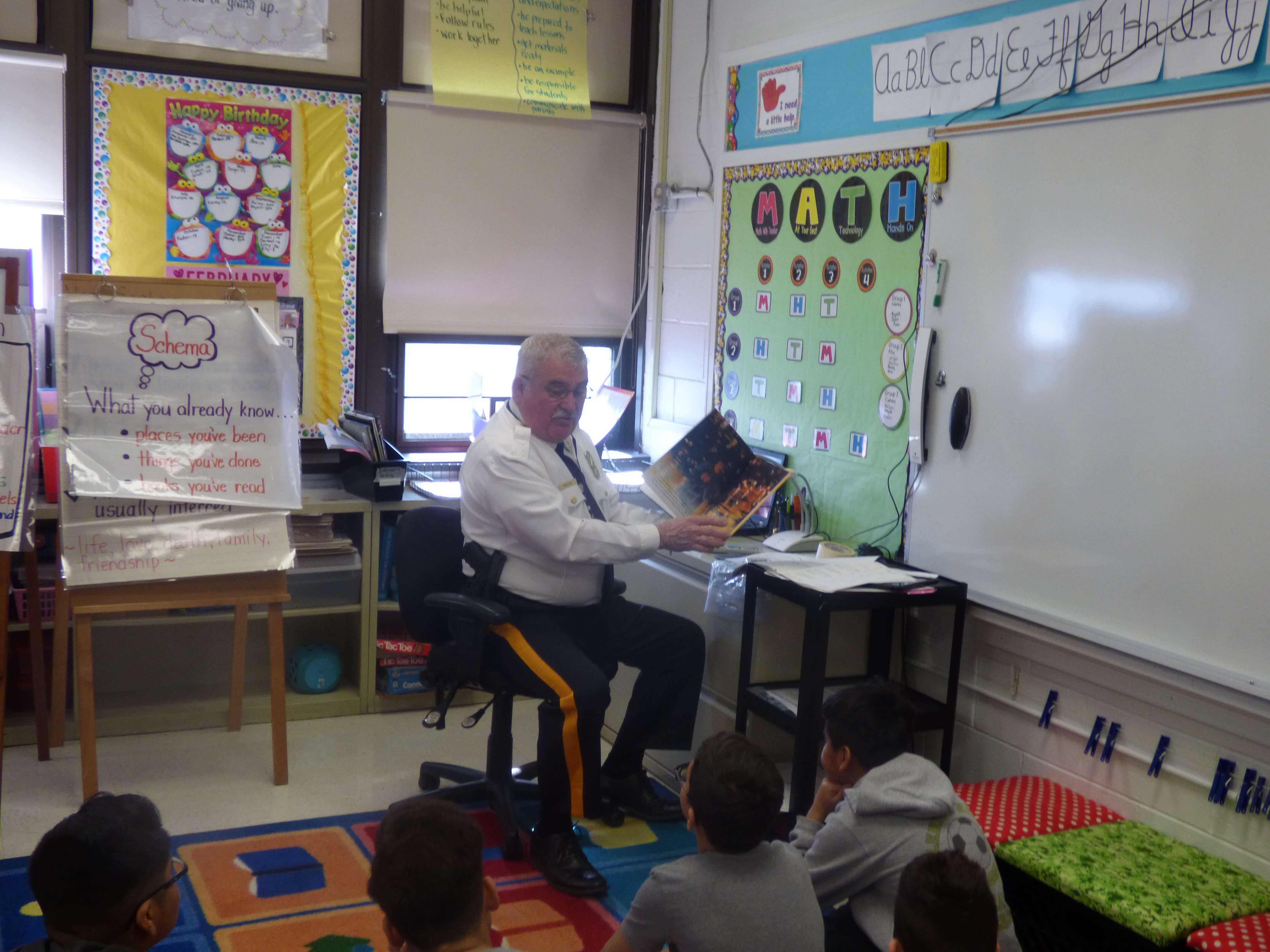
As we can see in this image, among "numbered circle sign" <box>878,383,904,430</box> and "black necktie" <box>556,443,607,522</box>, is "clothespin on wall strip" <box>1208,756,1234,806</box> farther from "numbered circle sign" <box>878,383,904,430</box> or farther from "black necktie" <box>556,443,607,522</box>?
"black necktie" <box>556,443,607,522</box>

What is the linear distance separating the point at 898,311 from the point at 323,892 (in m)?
2.05

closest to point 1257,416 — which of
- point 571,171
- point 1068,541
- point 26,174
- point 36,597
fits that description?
point 1068,541

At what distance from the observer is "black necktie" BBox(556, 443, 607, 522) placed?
3096 millimetres

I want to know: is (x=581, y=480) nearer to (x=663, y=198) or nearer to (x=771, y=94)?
(x=771, y=94)

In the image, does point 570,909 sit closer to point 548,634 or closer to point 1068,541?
point 548,634

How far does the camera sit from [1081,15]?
8.68 ft

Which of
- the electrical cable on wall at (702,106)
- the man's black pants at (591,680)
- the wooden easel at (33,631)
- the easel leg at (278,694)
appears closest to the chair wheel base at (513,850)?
the man's black pants at (591,680)

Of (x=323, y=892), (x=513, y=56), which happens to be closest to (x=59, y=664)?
(x=323, y=892)

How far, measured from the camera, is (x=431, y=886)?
1463 millimetres

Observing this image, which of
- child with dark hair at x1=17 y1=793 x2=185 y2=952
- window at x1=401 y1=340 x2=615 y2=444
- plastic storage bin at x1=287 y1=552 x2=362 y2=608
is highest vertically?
window at x1=401 y1=340 x2=615 y2=444

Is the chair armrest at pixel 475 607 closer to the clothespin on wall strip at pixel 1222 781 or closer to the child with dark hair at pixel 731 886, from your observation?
the child with dark hair at pixel 731 886

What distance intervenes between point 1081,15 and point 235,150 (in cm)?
258

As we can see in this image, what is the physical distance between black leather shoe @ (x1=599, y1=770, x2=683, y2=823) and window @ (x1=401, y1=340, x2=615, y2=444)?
1522mm

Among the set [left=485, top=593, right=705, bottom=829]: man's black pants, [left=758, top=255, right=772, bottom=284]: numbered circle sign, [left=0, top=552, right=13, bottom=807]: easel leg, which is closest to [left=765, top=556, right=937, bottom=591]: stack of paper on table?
[left=485, top=593, right=705, bottom=829]: man's black pants
